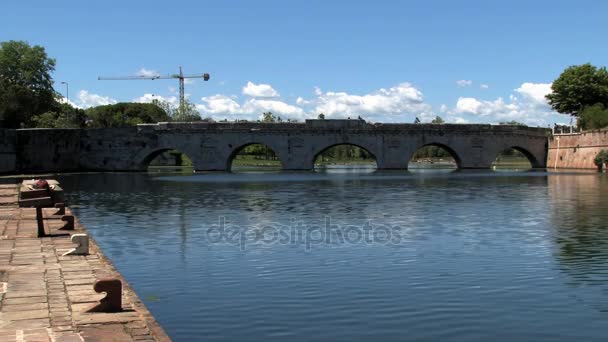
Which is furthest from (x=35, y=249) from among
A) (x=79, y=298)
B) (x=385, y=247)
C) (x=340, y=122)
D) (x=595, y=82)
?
(x=595, y=82)

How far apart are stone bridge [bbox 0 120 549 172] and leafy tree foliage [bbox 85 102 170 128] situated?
66584 mm

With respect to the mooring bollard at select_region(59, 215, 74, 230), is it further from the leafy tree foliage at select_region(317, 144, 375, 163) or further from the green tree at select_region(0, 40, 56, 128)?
the leafy tree foliage at select_region(317, 144, 375, 163)

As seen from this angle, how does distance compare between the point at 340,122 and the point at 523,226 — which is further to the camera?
the point at 340,122

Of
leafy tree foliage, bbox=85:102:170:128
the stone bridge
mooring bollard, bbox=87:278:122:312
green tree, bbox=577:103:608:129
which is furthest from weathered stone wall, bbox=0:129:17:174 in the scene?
leafy tree foliage, bbox=85:102:170:128

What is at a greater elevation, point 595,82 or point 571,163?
point 595,82

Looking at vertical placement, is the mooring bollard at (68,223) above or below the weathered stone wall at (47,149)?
below

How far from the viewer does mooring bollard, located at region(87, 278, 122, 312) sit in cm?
1088

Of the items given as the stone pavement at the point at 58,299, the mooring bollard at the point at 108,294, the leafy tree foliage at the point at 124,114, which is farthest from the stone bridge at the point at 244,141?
the mooring bollard at the point at 108,294

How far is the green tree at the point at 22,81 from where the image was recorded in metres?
105

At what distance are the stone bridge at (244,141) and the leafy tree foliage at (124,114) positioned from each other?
66.6m

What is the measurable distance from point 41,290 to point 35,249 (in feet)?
17.2

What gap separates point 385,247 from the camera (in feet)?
67.4

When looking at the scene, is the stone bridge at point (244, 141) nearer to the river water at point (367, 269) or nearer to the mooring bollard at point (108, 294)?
the river water at point (367, 269)

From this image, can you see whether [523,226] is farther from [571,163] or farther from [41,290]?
[571,163]
